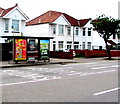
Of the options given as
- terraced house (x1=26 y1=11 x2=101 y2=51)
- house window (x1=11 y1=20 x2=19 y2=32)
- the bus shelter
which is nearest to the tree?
the bus shelter

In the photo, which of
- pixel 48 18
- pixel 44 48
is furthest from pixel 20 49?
pixel 48 18

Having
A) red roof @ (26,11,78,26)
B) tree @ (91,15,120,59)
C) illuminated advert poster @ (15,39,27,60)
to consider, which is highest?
red roof @ (26,11,78,26)

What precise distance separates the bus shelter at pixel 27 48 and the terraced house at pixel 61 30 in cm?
1966

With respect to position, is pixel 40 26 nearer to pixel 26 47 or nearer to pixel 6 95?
pixel 26 47

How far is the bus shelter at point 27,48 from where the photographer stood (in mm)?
19531

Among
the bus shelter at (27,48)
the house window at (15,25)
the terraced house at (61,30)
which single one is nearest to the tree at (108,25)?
the bus shelter at (27,48)

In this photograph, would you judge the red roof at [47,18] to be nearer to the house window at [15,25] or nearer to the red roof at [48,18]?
the red roof at [48,18]

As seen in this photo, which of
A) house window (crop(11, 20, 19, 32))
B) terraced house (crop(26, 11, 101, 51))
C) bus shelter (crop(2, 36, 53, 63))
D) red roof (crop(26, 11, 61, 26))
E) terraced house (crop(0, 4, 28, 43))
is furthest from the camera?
red roof (crop(26, 11, 61, 26))

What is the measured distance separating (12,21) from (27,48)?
46.0 ft

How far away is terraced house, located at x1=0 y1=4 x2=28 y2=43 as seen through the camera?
32.1 metres

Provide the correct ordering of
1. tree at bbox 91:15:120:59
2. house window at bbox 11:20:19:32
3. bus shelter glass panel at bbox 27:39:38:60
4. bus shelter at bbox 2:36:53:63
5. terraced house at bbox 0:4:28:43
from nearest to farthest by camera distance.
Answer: bus shelter at bbox 2:36:53:63 → bus shelter glass panel at bbox 27:39:38:60 → tree at bbox 91:15:120:59 → terraced house at bbox 0:4:28:43 → house window at bbox 11:20:19:32

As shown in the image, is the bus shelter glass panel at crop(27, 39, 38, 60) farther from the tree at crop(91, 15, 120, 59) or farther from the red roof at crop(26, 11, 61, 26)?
the red roof at crop(26, 11, 61, 26)

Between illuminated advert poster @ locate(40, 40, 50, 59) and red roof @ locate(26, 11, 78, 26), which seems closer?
illuminated advert poster @ locate(40, 40, 50, 59)

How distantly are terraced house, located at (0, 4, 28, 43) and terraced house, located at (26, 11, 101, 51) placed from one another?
316 inches
